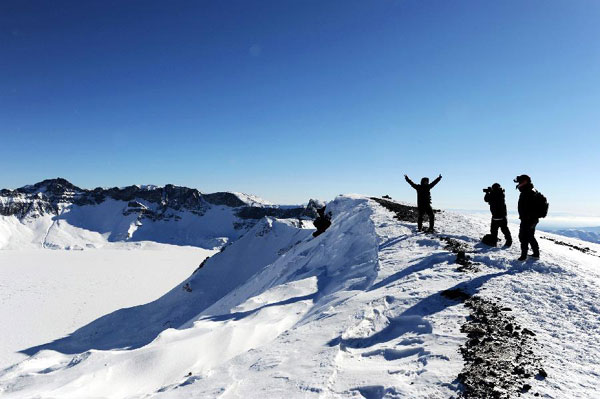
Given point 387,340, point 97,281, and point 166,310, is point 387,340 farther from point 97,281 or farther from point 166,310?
point 97,281

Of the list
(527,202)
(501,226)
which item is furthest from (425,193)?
(527,202)

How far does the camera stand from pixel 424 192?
15914 mm

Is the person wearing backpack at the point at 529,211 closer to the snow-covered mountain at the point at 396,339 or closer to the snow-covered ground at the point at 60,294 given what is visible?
the snow-covered mountain at the point at 396,339

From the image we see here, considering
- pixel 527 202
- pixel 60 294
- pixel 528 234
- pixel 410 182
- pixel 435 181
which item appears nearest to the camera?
pixel 528 234

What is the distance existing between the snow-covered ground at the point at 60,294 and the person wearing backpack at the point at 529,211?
1850 inches

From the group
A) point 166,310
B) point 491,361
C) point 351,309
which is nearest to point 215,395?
point 351,309

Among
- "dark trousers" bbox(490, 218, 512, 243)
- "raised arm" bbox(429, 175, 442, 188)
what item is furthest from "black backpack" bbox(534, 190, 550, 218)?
"raised arm" bbox(429, 175, 442, 188)

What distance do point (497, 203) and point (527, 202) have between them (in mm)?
2746

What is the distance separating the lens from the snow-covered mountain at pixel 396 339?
4.86 metres

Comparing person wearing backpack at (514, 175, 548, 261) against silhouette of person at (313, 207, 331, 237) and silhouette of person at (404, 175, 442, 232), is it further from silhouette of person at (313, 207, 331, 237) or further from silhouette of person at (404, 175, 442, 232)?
silhouette of person at (313, 207, 331, 237)

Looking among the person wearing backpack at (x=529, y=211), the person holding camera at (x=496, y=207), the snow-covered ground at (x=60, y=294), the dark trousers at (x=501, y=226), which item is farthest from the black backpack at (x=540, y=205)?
the snow-covered ground at (x=60, y=294)

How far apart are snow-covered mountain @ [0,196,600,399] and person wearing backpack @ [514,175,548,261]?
63cm

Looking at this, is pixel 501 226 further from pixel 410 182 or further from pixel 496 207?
pixel 410 182

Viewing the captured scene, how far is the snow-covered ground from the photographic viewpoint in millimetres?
45562
